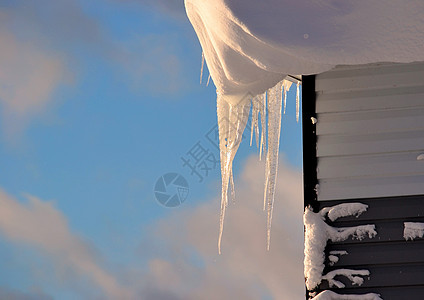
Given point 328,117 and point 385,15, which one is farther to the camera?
point 328,117

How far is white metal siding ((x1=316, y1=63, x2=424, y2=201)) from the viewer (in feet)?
13.7

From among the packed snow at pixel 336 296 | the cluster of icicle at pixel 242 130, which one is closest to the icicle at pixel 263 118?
the cluster of icicle at pixel 242 130

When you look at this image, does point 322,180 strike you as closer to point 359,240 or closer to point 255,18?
point 359,240

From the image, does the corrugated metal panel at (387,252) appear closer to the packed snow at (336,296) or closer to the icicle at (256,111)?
the packed snow at (336,296)

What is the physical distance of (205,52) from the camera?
13.7 ft

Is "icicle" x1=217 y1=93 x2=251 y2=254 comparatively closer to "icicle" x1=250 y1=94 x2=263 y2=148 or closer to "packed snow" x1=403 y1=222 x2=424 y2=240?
"icicle" x1=250 y1=94 x2=263 y2=148

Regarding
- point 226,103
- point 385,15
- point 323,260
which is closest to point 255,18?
point 385,15

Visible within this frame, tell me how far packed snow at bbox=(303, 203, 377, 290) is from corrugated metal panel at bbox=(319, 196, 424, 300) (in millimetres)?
33

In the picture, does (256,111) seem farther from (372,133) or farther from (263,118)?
(372,133)

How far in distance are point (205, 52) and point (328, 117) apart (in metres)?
0.94

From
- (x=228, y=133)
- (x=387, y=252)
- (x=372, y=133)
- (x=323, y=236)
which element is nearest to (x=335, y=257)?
(x=323, y=236)

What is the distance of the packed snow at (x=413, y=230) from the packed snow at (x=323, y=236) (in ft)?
0.63

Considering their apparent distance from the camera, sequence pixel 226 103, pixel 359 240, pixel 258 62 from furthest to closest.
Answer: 1. pixel 226 103
2. pixel 359 240
3. pixel 258 62

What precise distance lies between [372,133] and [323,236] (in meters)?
0.76
